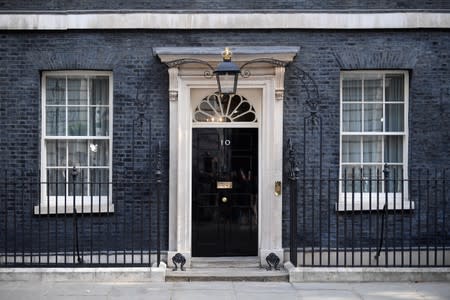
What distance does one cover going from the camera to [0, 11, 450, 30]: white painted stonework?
35.7 feet

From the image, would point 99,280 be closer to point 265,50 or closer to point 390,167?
point 265,50

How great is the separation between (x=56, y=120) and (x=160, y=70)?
1941mm

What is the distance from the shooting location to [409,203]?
11.1 m

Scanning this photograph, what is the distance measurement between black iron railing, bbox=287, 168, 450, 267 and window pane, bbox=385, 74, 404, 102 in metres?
1.28

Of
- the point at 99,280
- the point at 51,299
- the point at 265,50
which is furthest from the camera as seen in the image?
the point at 265,50

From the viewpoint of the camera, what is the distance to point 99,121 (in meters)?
11.3

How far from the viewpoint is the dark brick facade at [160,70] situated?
10945 mm

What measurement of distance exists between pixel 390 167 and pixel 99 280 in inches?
204

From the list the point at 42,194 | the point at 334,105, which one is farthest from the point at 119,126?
the point at 334,105

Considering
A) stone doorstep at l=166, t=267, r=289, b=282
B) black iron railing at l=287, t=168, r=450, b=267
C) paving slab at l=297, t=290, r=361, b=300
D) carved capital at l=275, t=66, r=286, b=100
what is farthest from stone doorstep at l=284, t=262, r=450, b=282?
carved capital at l=275, t=66, r=286, b=100

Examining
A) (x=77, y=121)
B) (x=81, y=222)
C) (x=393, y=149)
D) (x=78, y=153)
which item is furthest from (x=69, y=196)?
(x=393, y=149)

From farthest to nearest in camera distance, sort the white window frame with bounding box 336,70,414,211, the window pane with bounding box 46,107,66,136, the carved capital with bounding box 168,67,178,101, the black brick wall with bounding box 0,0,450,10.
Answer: the window pane with bounding box 46,107,66,136 < the white window frame with bounding box 336,70,414,211 < the black brick wall with bounding box 0,0,450,10 < the carved capital with bounding box 168,67,178,101

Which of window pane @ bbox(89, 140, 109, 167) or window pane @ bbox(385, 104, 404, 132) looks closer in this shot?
window pane @ bbox(89, 140, 109, 167)

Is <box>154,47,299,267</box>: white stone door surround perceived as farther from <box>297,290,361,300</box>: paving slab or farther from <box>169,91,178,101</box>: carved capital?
<box>297,290,361,300</box>: paving slab
